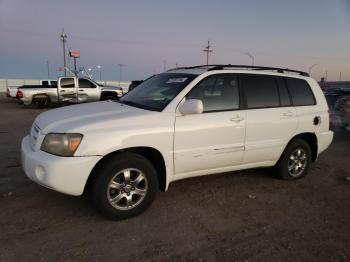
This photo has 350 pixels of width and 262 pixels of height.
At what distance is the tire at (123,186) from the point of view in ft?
11.7

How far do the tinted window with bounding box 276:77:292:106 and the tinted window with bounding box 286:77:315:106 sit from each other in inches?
4.1

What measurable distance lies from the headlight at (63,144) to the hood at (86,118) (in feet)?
0.21

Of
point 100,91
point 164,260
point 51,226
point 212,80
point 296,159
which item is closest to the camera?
point 164,260

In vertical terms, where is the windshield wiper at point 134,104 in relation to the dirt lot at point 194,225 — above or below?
above

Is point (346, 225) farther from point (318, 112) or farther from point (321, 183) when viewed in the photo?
point (318, 112)

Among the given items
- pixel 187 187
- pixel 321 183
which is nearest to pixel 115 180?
pixel 187 187

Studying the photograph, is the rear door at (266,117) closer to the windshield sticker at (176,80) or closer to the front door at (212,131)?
the front door at (212,131)

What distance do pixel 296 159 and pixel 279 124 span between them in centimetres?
88

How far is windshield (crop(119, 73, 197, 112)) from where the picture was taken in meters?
4.16

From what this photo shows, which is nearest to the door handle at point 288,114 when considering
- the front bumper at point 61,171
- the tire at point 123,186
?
the tire at point 123,186

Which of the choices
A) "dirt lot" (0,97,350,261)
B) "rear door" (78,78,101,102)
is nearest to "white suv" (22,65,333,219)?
"dirt lot" (0,97,350,261)

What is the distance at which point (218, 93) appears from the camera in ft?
14.5

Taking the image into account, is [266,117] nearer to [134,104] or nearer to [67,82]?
[134,104]

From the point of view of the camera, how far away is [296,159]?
542cm
